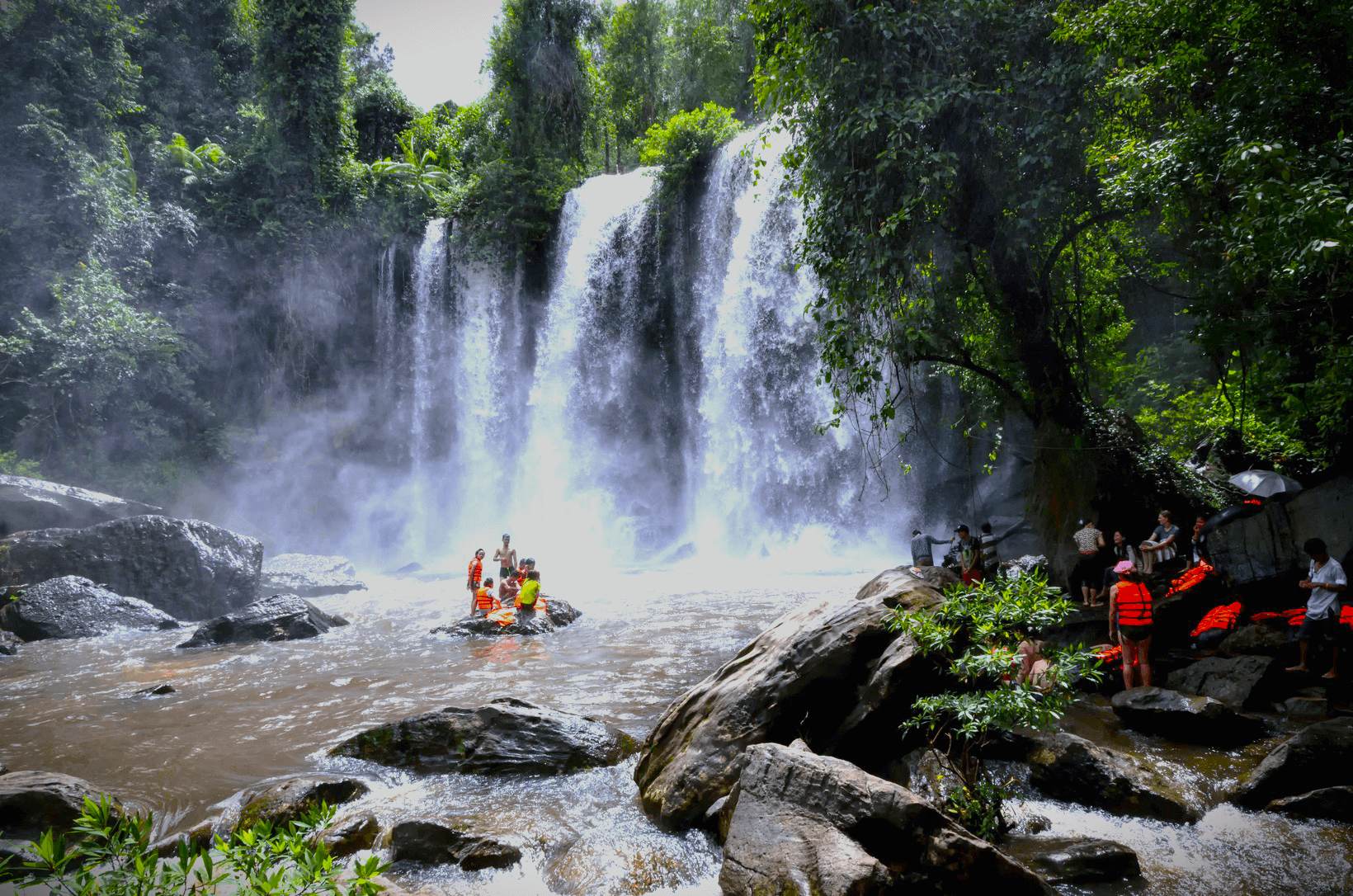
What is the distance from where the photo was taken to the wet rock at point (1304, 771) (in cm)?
462

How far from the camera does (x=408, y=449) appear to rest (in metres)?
26.4

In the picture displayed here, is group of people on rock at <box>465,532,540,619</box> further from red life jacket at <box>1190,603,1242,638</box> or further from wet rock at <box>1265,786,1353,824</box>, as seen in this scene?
wet rock at <box>1265,786,1353,824</box>

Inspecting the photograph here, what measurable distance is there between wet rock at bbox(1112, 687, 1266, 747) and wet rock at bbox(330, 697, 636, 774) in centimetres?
408

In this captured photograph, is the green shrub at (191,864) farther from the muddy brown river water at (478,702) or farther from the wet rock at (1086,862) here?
the wet rock at (1086,862)

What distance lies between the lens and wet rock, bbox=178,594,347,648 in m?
11.8

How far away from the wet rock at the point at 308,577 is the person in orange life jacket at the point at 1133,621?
16278 millimetres

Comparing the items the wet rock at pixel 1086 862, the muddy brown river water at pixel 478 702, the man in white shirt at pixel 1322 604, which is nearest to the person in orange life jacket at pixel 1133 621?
the muddy brown river water at pixel 478 702

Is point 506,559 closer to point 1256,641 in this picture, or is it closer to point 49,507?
point 49,507

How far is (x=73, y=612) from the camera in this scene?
13.0 m

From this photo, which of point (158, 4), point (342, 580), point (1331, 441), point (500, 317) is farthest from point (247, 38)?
point (1331, 441)

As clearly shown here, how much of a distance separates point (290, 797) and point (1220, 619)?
932 centimetres

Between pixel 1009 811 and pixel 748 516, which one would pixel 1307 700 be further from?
pixel 748 516

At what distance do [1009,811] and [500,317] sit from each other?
22.8 m

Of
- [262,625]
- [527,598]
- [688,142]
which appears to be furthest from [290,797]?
[688,142]
